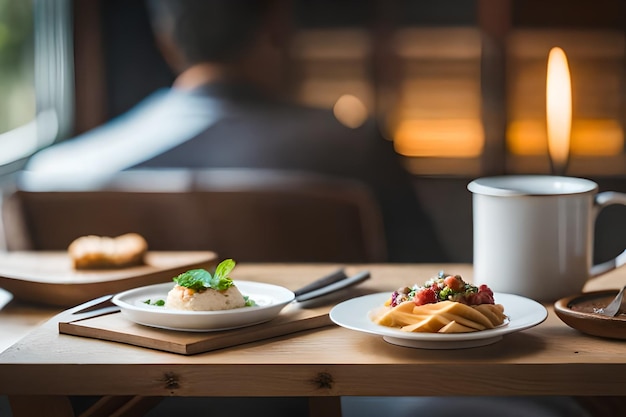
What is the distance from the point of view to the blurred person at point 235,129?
2766 mm

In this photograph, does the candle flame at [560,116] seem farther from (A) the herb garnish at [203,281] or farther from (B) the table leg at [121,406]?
(B) the table leg at [121,406]

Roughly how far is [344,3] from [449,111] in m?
0.56

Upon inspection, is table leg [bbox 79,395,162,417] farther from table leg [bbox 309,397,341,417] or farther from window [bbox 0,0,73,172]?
window [bbox 0,0,73,172]

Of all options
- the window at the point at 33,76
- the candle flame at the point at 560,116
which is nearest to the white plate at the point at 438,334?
the candle flame at the point at 560,116

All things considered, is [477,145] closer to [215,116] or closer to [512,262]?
[215,116]

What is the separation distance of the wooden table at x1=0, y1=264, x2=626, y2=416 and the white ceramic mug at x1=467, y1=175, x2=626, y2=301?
0.17 m

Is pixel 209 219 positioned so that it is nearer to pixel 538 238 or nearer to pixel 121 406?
pixel 121 406

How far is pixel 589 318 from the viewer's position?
0.82 meters

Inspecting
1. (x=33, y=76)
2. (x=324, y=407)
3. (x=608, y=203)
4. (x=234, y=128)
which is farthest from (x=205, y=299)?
(x=234, y=128)

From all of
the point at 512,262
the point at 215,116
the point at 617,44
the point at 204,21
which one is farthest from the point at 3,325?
the point at 617,44

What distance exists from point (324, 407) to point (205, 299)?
0.29 m

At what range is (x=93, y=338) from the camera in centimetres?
85

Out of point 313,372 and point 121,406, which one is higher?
point 313,372

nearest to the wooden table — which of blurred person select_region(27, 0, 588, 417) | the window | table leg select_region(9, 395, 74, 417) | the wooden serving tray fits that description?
table leg select_region(9, 395, 74, 417)
